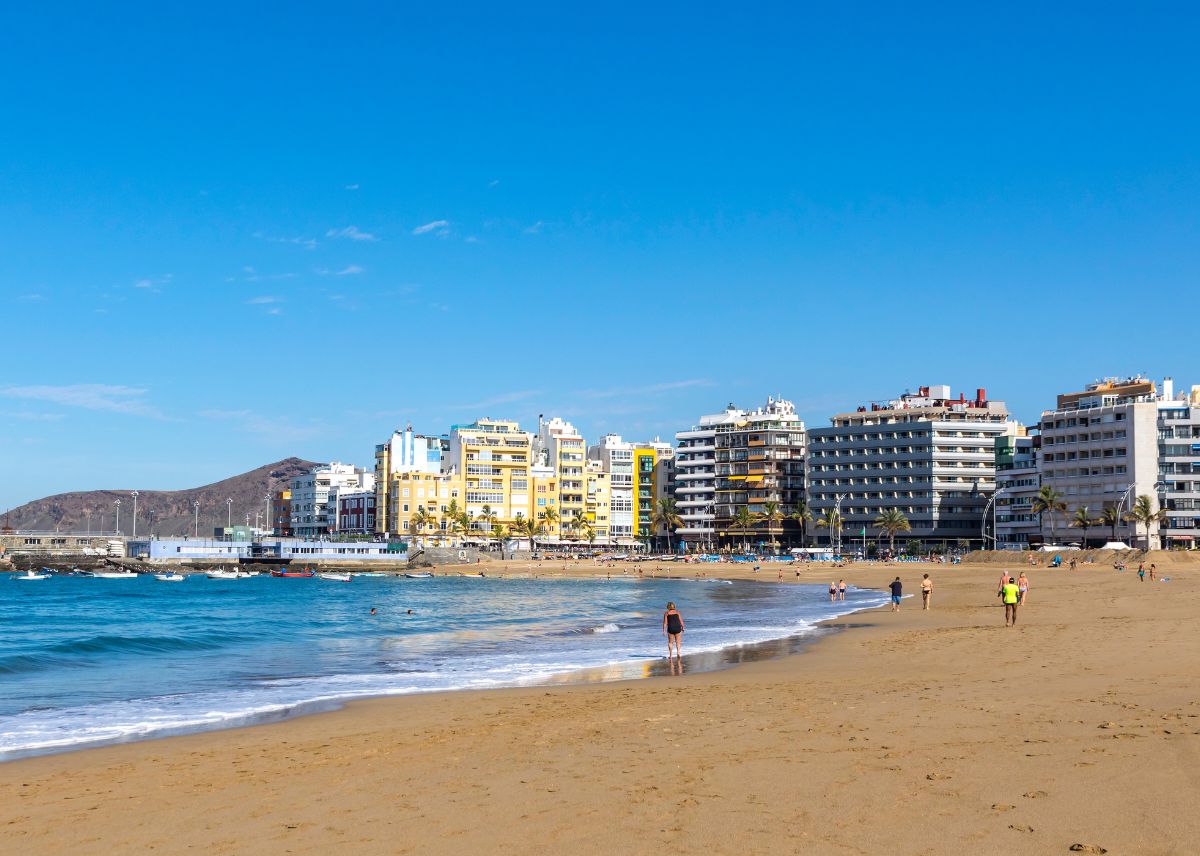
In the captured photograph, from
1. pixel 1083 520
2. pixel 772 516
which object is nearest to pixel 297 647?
pixel 1083 520

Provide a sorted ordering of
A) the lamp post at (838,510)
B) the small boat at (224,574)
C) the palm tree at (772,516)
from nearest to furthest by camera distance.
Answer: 1. the small boat at (224,574)
2. the lamp post at (838,510)
3. the palm tree at (772,516)

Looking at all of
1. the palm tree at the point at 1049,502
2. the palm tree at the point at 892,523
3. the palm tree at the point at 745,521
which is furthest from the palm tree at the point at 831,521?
the palm tree at the point at 1049,502

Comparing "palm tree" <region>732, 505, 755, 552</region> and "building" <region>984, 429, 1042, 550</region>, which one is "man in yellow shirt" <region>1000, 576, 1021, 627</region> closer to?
"building" <region>984, 429, 1042, 550</region>

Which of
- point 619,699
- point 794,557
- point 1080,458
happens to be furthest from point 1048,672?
point 794,557

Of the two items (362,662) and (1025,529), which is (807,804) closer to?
(362,662)

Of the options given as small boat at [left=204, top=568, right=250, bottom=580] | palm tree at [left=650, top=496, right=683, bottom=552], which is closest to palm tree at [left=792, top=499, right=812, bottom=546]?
palm tree at [left=650, top=496, right=683, bottom=552]

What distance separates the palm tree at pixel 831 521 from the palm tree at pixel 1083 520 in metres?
31.9

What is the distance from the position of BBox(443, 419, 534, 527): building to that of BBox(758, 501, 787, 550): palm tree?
3852 cm

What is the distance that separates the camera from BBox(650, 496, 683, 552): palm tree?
591 feet

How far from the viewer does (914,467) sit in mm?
154000

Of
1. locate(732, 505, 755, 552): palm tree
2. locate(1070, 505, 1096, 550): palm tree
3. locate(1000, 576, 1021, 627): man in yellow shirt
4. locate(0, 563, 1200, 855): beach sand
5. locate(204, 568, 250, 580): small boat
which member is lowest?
locate(204, 568, 250, 580): small boat

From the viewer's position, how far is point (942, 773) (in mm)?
11711

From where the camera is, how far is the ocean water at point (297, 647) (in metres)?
21.8

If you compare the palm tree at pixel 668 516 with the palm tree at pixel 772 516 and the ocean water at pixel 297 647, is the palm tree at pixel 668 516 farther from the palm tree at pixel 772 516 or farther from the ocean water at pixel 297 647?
the ocean water at pixel 297 647
